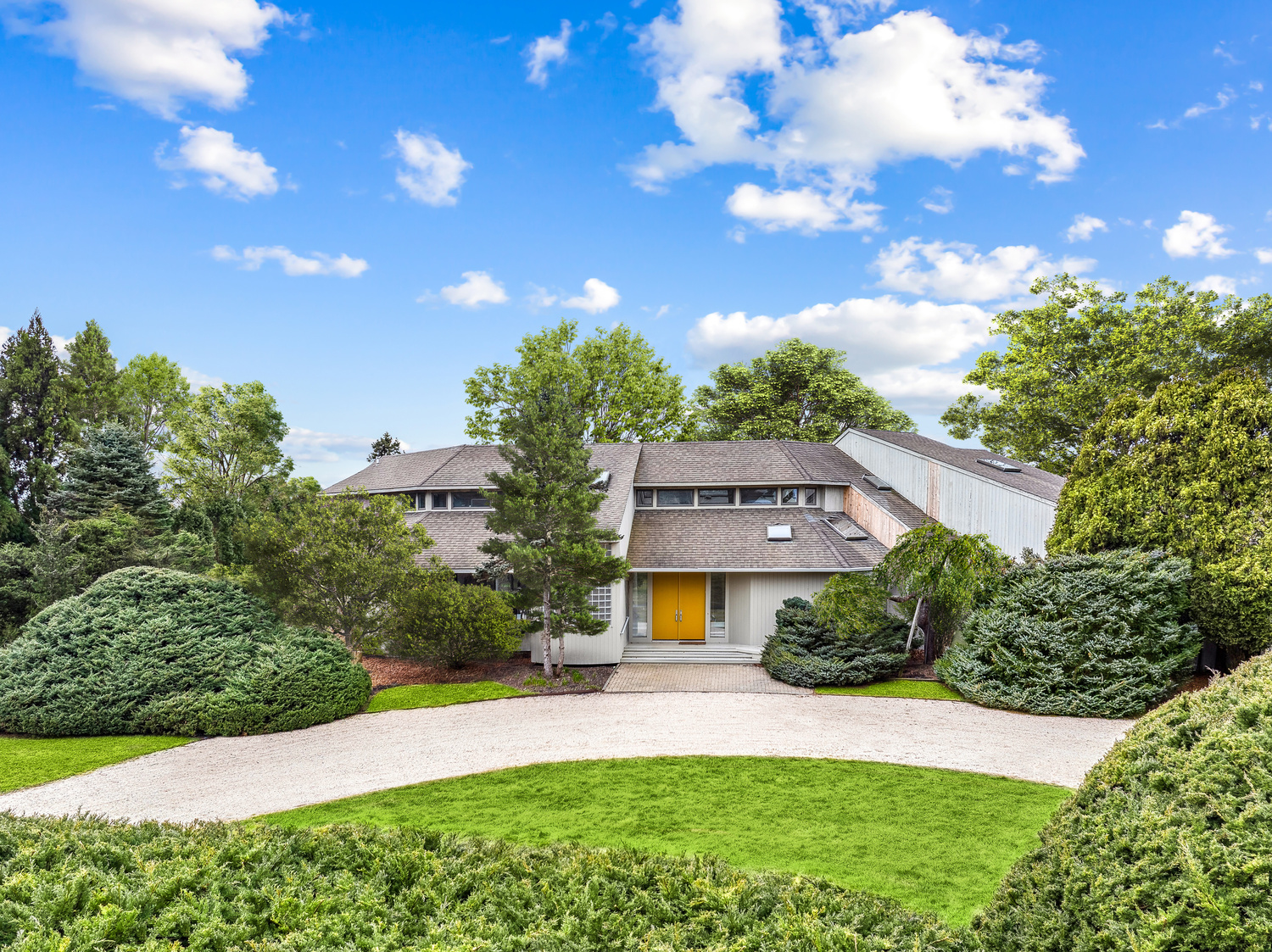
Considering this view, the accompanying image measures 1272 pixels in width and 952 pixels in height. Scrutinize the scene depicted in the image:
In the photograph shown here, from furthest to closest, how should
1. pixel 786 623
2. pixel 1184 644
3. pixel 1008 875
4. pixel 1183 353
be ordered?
pixel 1183 353
pixel 786 623
pixel 1184 644
pixel 1008 875

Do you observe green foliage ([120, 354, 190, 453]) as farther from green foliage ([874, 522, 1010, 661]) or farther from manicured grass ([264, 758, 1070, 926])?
green foliage ([874, 522, 1010, 661])

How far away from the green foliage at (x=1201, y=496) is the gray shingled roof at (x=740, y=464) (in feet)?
25.9

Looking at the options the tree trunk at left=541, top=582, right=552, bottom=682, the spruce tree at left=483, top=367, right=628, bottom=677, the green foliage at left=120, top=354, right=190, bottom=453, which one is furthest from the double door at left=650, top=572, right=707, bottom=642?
the green foliage at left=120, top=354, right=190, bottom=453

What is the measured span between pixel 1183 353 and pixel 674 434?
22.6 m

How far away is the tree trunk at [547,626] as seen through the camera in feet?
53.6

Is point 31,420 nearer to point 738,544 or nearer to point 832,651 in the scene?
point 738,544

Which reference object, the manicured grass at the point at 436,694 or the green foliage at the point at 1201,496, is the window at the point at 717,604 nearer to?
the manicured grass at the point at 436,694

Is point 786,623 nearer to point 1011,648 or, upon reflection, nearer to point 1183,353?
point 1011,648

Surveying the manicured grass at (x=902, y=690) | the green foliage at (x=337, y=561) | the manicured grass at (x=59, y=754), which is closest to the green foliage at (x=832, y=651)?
the manicured grass at (x=902, y=690)

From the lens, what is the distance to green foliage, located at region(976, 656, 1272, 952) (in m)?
3.25

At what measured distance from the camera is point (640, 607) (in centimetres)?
2033

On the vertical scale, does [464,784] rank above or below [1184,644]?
below

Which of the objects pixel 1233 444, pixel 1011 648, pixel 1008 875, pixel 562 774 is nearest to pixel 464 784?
pixel 562 774

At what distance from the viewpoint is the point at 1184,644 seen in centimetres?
A: 1359
